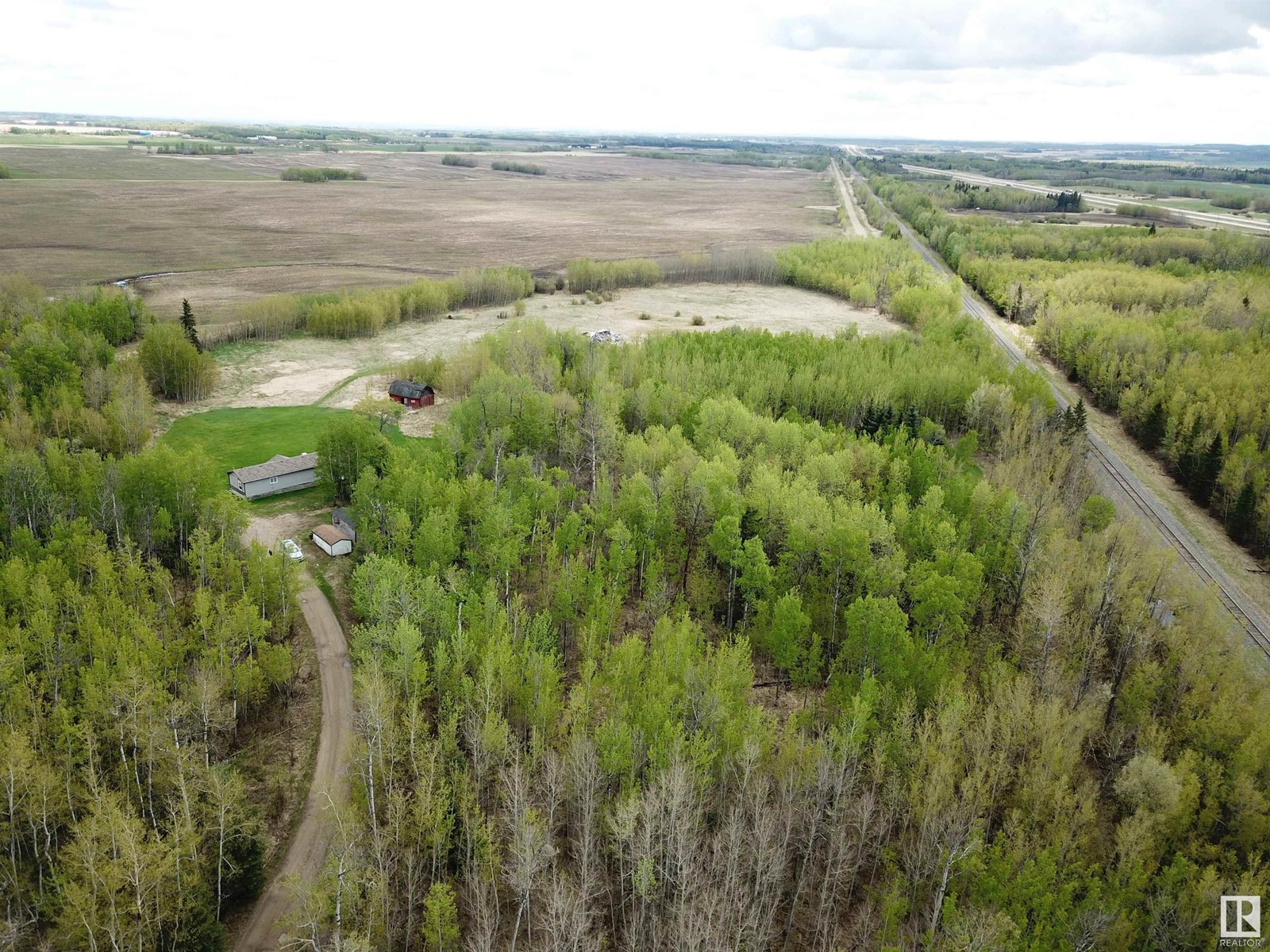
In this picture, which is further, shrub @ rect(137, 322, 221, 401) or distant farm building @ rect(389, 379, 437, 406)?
distant farm building @ rect(389, 379, 437, 406)

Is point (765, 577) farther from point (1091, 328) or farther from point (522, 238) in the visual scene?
point (522, 238)

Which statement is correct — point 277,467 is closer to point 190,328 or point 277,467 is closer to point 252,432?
point 252,432

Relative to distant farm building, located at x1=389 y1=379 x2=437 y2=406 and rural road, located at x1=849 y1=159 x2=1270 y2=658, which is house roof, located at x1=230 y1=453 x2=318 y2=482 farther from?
rural road, located at x1=849 y1=159 x2=1270 y2=658

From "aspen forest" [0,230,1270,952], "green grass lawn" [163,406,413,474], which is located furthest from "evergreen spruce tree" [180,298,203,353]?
"aspen forest" [0,230,1270,952]

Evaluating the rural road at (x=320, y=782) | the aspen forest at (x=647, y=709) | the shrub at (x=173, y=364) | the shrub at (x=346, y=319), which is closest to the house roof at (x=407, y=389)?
the shrub at (x=173, y=364)

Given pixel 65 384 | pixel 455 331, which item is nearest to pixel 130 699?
pixel 65 384

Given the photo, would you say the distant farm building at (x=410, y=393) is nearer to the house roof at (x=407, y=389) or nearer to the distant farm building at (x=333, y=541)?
the house roof at (x=407, y=389)
